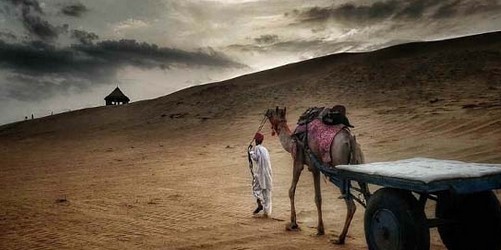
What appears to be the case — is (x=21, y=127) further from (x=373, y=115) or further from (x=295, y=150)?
(x=295, y=150)

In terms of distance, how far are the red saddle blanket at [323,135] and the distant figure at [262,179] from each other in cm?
180

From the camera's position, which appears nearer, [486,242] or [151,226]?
[486,242]

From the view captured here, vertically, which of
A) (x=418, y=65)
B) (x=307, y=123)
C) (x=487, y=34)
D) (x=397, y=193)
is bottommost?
(x=397, y=193)

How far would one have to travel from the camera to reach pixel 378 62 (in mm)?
43688

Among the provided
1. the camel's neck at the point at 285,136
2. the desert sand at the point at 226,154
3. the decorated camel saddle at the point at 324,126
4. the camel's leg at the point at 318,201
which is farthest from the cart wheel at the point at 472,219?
the camel's neck at the point at 285,136

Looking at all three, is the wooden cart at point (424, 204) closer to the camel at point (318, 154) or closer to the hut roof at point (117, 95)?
the camel at point (318, 154)

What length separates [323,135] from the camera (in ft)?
26.2

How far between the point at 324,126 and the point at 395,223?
3.13 metres

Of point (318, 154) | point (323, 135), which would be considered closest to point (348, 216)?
point (318, 154)

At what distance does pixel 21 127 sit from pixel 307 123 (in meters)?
54.8

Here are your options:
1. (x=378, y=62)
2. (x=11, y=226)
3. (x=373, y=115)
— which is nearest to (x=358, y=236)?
(x=11, y=226)

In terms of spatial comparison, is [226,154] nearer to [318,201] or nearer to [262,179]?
[262,179]

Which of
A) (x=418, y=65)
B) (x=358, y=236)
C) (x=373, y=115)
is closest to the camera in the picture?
(x=358, y=236)

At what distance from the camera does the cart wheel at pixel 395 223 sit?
502 centimetres
